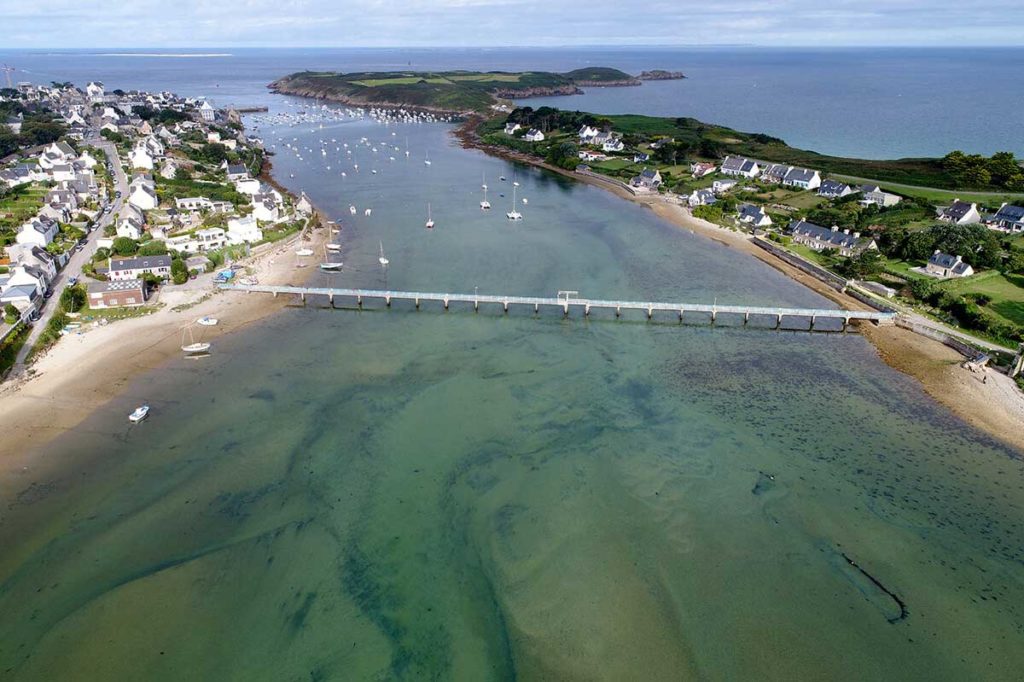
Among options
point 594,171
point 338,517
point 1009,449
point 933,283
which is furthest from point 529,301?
point 594,171

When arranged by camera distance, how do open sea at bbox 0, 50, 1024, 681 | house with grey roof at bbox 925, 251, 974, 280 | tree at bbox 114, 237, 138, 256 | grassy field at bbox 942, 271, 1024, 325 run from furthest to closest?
tree at bbox 114, 237, 138, 256 < house with grey roof at bbox 925, 251, 974, 280 < grassy field at bbox 942, 271, 1024, 325 < open sea at bbox 0, 50, 1024, 681

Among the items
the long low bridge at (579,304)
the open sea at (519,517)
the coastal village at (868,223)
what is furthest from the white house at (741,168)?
the open sea at (519,517)

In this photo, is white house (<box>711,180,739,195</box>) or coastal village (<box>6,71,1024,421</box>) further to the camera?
white house (<box>711,180,739,195</box>)

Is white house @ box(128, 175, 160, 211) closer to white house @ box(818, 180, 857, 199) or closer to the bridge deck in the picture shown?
the bridge deck

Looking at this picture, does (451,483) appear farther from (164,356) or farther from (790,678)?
(164,356)

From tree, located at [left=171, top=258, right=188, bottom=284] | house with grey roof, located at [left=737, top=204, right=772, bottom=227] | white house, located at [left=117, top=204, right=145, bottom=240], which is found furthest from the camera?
house with grey roof, located at [left=737, top=204, right=772, bottom=227]

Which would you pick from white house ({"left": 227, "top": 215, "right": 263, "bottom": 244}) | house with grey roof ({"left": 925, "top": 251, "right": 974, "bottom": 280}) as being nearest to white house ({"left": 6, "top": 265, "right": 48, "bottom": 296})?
white house ({"left": 227, "top": 215, "right": 263, "bottom": 244})

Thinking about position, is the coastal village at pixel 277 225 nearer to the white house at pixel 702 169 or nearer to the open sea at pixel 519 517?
the white house at pixel 702 169
